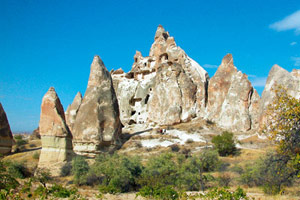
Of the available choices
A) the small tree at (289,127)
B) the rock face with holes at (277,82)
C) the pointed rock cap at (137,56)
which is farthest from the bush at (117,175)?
the pointed rock cap at (137,56)

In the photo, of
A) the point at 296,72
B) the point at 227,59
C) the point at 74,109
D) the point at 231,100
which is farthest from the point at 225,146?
the point at 74,109

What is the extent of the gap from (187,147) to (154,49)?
15761mm

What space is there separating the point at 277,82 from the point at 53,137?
14533 mm

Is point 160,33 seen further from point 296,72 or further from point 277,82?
point 296,72

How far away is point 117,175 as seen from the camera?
9312 mm

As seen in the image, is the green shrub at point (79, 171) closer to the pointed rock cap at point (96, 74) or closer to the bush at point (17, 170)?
the bush at point (17, 170)

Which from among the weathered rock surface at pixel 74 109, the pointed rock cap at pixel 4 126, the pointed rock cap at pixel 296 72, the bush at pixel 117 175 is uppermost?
the pointed rock cap at pixel 296 72

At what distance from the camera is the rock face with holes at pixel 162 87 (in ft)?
80.1

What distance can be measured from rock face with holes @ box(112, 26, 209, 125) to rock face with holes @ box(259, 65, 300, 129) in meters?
6.14

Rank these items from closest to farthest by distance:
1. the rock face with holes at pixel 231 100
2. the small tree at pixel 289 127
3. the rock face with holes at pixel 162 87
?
the small tree at pixel 289 127
the rock face with holes at pixel 231 100
the rock face with holes at pixel 162 87

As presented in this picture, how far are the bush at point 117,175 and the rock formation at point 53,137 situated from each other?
9.33ft

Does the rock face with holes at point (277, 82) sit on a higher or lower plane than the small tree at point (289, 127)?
higher

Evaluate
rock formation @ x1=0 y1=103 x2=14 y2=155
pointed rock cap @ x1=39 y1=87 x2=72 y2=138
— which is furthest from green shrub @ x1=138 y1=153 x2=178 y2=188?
rock formation @ x1=0 y1=103 x2=14 y2=155

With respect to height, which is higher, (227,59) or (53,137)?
(227,59)
